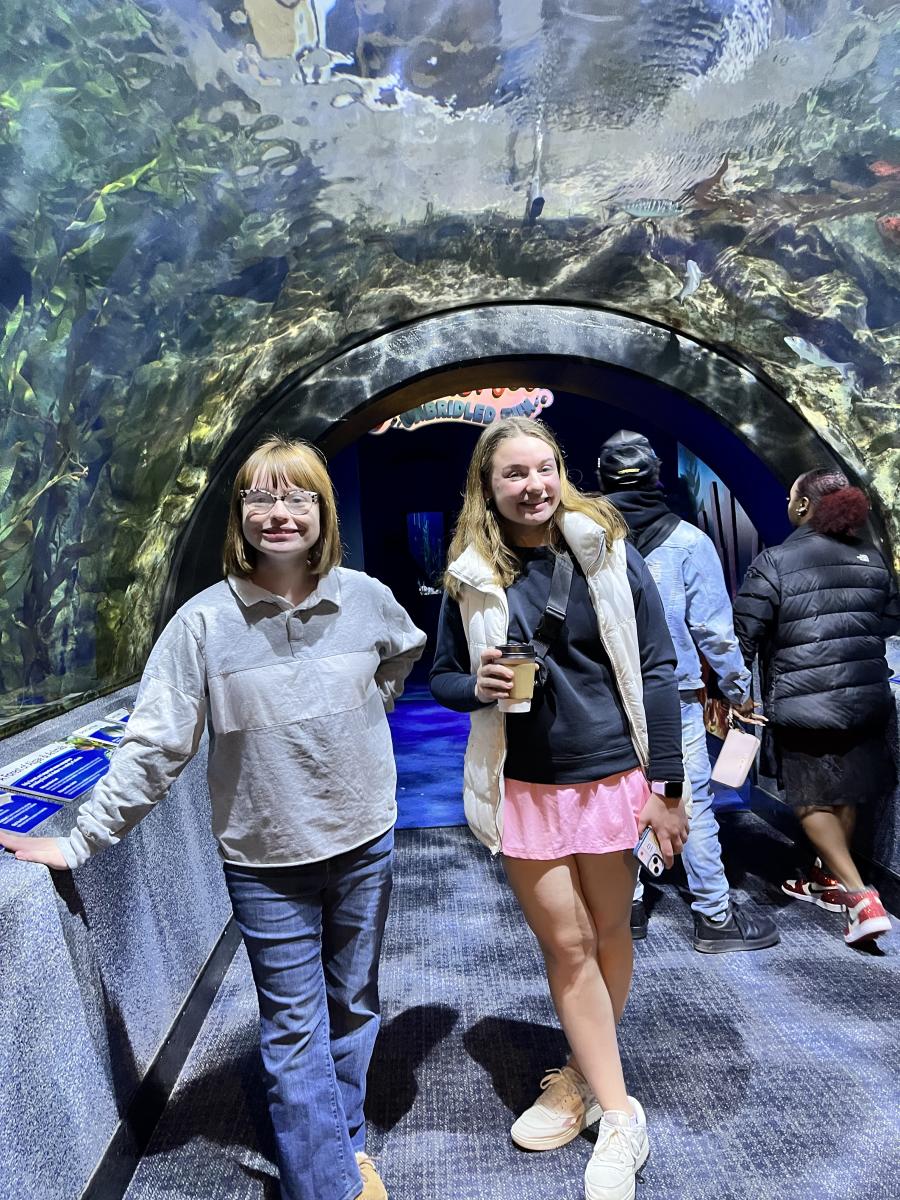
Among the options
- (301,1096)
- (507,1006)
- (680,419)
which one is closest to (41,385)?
(301,1096)

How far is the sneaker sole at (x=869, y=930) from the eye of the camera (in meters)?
3.31

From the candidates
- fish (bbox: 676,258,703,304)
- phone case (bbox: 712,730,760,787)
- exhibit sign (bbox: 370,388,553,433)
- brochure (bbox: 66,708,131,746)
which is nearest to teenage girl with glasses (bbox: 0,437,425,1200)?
brochure (bbox: 66,708,131,746)

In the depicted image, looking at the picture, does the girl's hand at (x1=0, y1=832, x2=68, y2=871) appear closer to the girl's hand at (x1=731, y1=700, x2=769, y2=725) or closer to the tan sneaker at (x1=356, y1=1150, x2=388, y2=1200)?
the tan sneaker at (x1=356, y1=1150, x2=388, y2=1200)

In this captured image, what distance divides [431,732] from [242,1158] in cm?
596

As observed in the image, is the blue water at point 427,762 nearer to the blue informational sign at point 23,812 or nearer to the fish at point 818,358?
the blue informational sign at point 23,812

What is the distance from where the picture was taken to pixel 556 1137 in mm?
2312

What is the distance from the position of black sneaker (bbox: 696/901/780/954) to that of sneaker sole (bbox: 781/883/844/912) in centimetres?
42

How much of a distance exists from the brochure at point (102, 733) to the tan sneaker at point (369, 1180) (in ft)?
4.73

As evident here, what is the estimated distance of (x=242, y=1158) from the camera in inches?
92.1

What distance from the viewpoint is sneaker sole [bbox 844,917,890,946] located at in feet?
10.8

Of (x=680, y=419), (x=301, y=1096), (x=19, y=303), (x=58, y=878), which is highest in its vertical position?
(x=19, y=303)

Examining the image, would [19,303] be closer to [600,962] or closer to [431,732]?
[600,962]

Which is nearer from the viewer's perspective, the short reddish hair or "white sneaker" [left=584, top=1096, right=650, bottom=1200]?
"white sneaker" [left=584, top=1096, right=650, bottom=1200]

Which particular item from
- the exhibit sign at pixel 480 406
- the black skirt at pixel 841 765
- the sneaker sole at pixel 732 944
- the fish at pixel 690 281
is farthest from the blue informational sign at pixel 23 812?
the exhibit sign at pixel 480 406
